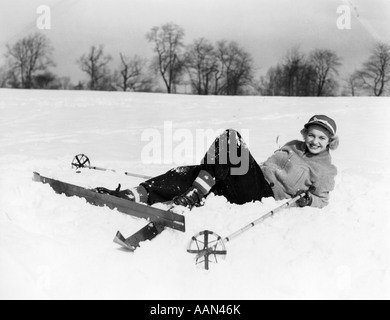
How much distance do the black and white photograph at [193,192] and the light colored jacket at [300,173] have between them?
1cm

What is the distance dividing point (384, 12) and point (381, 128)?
23.5 ft

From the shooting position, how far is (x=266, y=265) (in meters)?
3.08

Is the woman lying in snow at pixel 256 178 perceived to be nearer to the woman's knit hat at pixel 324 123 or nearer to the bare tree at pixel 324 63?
the woman's knit hat at pixel 324 123

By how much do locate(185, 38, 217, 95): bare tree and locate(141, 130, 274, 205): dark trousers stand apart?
7.91ft

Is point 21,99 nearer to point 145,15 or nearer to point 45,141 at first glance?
point 45,141

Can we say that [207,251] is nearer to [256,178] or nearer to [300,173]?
[256,178]

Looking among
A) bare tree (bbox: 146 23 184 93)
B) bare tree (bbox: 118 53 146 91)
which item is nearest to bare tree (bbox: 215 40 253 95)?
bare tree (bbox: 146 23 184 93)

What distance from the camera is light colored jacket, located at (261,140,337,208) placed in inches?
163

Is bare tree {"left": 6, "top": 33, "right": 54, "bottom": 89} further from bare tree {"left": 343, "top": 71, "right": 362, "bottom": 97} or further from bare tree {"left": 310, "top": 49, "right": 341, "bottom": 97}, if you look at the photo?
bare tree {"left": 343, "top": 71, "right": 362, "bottom": 97}

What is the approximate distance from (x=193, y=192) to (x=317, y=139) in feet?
4.22

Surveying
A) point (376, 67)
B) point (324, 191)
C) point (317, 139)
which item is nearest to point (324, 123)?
point (317, 139)

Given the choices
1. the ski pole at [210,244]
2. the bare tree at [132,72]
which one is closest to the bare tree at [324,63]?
the bare tree at [132,72]

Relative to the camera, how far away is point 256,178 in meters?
4.03

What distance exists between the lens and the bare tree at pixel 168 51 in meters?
5.57
